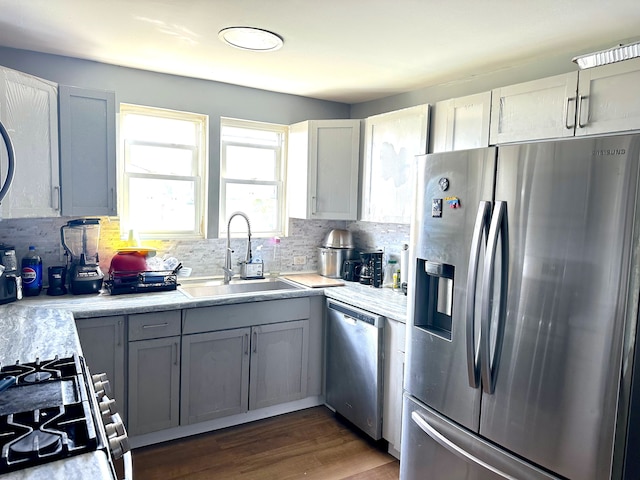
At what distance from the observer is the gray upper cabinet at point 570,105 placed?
1857 millimetres

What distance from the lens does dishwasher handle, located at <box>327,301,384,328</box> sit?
257 cm

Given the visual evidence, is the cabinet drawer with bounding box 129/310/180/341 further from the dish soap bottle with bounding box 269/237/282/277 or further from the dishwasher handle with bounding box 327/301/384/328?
the dish soap bottle with bounding box 269/237/282/277

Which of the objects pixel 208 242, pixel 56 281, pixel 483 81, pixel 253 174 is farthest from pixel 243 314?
pixel 483 81

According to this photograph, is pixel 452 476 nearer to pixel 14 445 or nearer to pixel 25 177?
pixel 14 445

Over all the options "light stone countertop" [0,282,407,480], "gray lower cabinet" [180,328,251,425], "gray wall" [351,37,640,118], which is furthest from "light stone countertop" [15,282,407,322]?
"gray wall" [351,37,640,118]

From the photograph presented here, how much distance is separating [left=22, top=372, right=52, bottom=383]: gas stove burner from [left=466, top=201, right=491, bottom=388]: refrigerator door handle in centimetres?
149

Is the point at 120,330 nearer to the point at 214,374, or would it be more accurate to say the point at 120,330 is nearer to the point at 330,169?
the point at 214,374

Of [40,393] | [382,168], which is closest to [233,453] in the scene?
[40,393]

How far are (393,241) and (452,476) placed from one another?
5.92 ft

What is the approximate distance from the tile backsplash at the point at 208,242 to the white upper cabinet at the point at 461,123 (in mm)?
798

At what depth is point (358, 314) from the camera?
2.74 metres

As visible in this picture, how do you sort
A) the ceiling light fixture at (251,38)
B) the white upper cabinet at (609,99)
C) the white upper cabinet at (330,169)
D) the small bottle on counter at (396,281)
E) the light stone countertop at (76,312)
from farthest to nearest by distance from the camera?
the white upper cabinet at (330,169) → the small bottle on counter at (396,281) → the ceiling light fixture at (251,38) → the white upper cabinet at (609,99) → the light stone countertop at (76,312)

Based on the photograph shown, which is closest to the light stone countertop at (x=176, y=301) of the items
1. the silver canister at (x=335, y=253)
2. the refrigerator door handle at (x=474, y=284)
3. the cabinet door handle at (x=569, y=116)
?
the silver canister at (x=335, y=253)

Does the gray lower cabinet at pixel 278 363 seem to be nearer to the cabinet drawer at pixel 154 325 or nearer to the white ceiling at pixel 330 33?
the cabinet drawer at pixel 154 325
